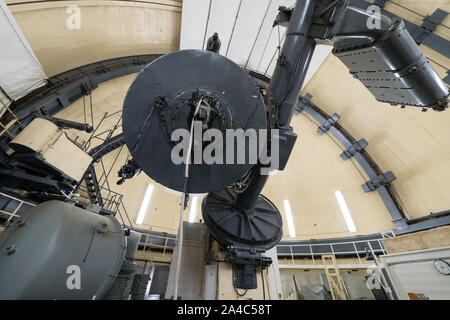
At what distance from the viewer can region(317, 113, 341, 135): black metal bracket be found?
811cm

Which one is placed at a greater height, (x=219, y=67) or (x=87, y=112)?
(x=87, y=112)

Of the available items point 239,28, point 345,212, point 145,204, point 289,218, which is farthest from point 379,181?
point 145,204

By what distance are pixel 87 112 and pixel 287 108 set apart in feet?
26.1

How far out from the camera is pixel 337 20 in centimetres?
207

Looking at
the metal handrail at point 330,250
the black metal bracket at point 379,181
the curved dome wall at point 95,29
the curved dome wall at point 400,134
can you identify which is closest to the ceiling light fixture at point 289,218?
the metal handrail at point 330,250


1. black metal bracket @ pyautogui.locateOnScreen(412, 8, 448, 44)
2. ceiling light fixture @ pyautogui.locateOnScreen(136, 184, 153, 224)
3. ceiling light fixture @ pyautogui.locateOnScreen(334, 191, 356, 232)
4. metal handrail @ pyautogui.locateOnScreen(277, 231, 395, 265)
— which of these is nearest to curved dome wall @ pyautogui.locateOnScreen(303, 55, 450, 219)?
metal handrail @ pyautogui.locateOnScreen(277, 231, 395, 265)

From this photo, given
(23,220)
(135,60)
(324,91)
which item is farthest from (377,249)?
(135,60)

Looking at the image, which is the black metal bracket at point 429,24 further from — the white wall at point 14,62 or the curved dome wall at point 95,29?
the white wall at point 14,62

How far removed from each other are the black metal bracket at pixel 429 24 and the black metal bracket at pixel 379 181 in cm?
458

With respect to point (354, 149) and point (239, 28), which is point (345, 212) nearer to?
point (354, 149)

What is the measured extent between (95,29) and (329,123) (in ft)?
33.0

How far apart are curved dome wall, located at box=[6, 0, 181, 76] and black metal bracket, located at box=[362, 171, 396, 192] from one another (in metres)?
10.0
